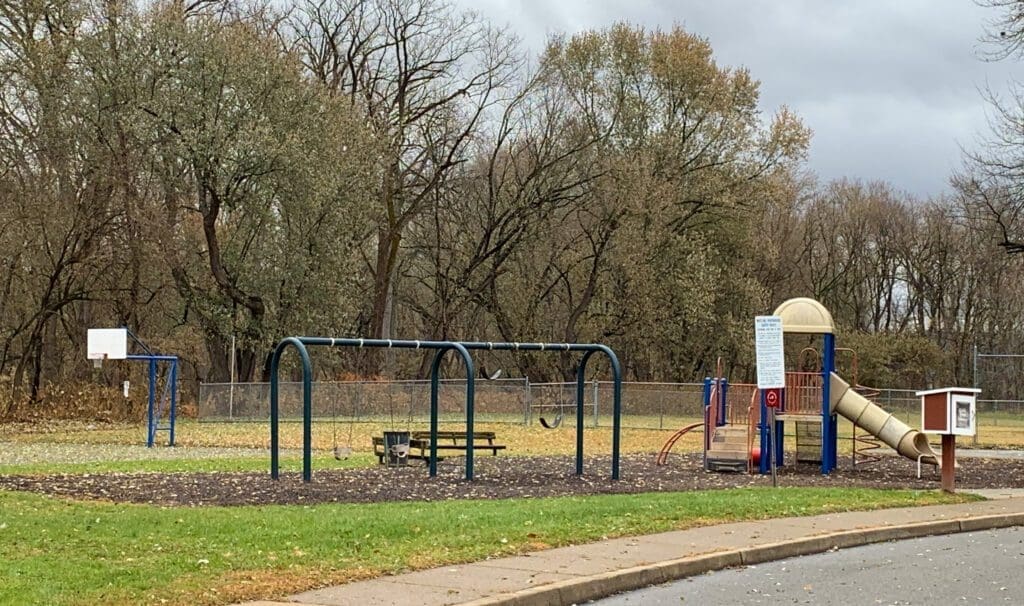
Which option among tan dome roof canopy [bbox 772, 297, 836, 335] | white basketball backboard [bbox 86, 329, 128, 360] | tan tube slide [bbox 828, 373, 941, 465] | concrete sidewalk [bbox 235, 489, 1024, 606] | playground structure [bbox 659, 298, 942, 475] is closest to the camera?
concrete sidewalk [bbox 235, 489, 1024, 606]

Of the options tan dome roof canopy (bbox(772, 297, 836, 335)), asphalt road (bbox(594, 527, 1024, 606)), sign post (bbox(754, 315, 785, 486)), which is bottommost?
asphalt road (bbox(594, 527, 1024, 606))

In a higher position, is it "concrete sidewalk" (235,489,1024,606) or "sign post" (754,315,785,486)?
"sign post" (754,315,785,486)

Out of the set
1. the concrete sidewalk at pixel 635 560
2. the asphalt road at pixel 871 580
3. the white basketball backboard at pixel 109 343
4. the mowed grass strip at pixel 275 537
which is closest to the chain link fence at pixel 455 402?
the white basketball backboard at pixel 109 343

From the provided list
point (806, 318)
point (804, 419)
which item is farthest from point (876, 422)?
point (806, 318)

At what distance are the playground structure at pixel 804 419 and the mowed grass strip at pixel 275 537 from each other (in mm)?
5846

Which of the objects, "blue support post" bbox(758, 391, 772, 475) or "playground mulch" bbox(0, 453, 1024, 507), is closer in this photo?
"playground mulch" bbox(0, 453, 1024, 507)

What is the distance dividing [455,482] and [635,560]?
25.6ft

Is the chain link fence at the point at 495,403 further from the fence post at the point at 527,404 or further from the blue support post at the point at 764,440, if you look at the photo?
the blue support post at the point at 764,440

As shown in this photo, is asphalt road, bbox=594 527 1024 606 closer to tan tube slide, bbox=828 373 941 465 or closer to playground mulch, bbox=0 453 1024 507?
playground mulch, bbox=0 453 1024 507

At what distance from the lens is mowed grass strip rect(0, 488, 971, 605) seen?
9234mm

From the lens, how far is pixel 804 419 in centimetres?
2381

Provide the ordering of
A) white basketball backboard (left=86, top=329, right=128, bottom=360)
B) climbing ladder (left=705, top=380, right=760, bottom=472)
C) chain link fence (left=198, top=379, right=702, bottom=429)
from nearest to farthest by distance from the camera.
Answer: climbing ladder (left=705, top=380, right=760, bottom=472), white basketball backboard (left=86, top=329, right=128, bottom=360), chain link fence (left=198, top=379, right=702, bottom=429)

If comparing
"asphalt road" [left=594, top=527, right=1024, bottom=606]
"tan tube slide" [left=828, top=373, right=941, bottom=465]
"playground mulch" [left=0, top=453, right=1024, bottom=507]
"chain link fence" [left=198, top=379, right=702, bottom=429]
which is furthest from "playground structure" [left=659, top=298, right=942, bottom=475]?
"chain link fence" [left=198, top=379, right=702, bottom=429]

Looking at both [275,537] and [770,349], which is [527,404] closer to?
[770,349]
